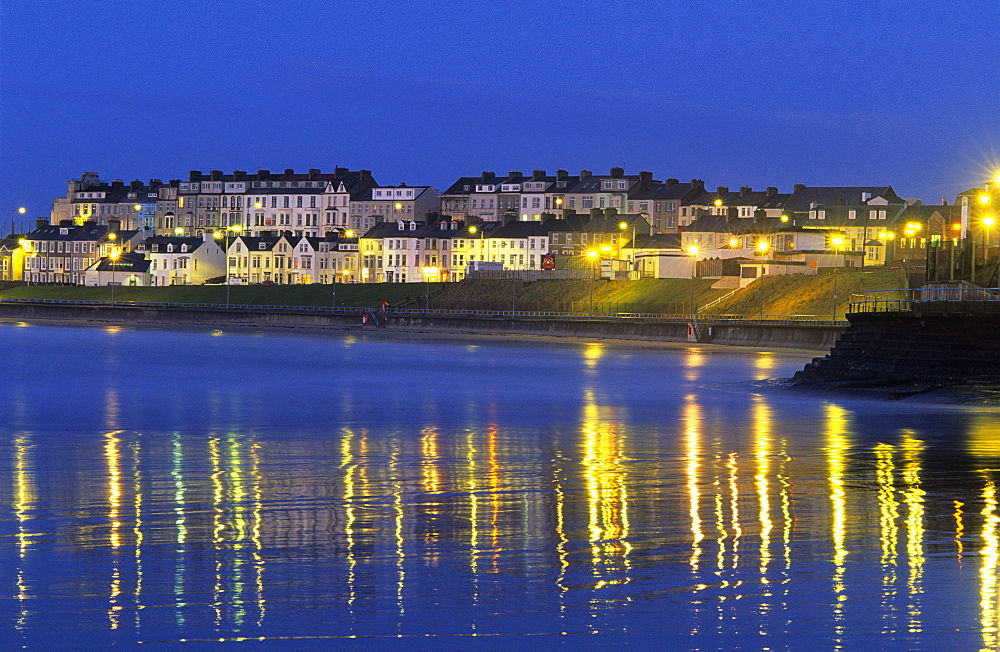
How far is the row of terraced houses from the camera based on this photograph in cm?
13438

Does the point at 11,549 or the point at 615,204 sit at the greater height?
the point at 615,204

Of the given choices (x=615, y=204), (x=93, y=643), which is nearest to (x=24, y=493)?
(x=93, y=643)

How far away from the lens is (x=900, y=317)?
144ft

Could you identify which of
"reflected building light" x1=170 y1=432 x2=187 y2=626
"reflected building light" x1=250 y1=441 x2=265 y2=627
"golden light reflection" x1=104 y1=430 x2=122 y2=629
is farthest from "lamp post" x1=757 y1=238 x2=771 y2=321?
"reflected building light" x1=250 y1=441 x2=265 y2=627

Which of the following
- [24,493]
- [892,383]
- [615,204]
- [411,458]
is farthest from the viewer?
[615,204]

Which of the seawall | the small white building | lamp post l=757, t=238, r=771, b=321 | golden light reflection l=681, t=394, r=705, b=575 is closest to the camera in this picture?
golden light reflection l=681, t=394, r=705, b=575

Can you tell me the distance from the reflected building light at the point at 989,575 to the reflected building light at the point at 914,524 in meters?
0.53

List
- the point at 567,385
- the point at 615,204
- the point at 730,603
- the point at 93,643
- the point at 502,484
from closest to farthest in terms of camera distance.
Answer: the point at 93,643, the point at 730,603, the point at 502,484, the point at 567,385, the point at 615,204

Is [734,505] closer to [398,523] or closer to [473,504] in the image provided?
[473,504]

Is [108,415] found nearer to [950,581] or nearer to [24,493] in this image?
[24,493]

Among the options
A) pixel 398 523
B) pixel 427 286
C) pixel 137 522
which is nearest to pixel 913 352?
pixel 398 523

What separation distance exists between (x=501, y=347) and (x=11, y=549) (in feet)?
231

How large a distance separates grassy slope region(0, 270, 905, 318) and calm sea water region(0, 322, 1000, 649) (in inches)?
2714

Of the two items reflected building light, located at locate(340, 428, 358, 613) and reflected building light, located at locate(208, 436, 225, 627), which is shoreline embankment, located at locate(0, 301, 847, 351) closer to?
reflected building light, located at locate(340, 428, 358, 613)
